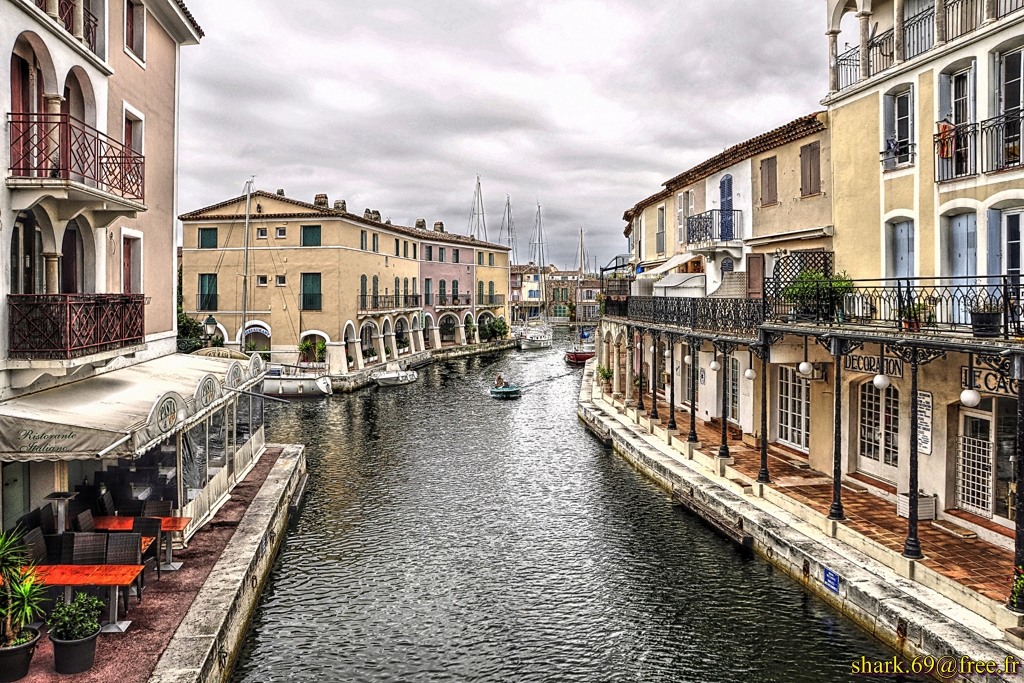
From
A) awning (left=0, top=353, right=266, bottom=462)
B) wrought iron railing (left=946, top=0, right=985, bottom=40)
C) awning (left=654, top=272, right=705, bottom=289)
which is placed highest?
→ wrought iron railing (left=946, top=0, right=985, bottom=40)

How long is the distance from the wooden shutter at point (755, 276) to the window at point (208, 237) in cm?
3789

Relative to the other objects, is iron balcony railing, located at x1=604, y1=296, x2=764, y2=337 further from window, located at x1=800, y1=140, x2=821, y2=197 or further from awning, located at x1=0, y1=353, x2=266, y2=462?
awning, located at x1=0, y1=353, x2=266, y2=462

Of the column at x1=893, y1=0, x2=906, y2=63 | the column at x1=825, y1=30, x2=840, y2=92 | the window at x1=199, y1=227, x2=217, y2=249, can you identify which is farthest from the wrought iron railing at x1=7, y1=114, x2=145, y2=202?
the window at x1=199, y1=227, x2=217, y2=249

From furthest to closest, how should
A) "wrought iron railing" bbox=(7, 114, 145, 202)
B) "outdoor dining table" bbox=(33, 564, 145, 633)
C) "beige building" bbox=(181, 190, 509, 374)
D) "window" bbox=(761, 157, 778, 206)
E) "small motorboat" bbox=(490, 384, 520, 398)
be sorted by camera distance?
"beige building" bbox=(181, 190, 509, 374) → "small motorboat" bbox=(490, 384, 520, 398) → "window" bbox=(761, 157, 778, 206) → "wrought iron railing" bbox=(7, 114, 145, 202) → "outdoor dining table" bbox=(33, 564, 145, 633)

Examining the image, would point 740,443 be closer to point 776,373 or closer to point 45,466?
point 776,373

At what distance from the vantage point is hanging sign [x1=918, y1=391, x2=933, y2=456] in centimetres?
1441

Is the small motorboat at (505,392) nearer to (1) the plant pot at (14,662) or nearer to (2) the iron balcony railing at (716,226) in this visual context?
(2) the iron balcony railing at (716,226)

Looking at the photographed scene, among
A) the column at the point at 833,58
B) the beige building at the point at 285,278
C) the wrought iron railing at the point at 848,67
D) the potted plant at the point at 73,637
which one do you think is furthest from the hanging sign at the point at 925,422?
the beige building at the point at 285,278

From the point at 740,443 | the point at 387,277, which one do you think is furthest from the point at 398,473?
the point at 387,277

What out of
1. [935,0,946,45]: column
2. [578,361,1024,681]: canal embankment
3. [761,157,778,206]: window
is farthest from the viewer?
[761,157,778,206]: window

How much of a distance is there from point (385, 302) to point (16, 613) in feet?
150

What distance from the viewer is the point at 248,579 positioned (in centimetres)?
1208

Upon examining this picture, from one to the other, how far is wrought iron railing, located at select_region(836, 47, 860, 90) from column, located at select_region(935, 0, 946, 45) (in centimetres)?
273

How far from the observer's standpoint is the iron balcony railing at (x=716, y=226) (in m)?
24.5
